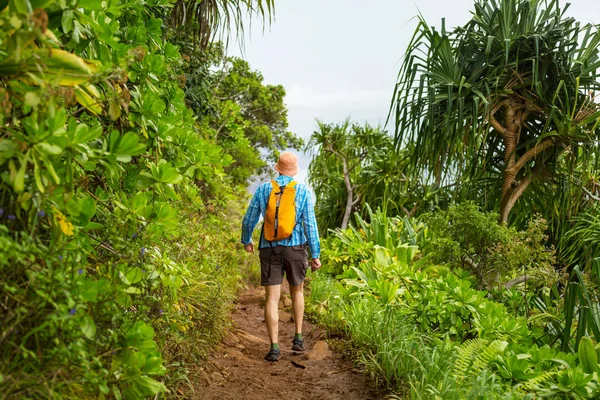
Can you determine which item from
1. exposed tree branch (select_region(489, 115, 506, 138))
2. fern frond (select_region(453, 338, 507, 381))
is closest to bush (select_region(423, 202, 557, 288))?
exposed tree branch (select_region(489, 115, 506, 138))

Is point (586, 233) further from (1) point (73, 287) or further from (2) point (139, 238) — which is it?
(1) point (73, 287)

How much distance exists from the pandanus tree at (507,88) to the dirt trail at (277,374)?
2.72 metres

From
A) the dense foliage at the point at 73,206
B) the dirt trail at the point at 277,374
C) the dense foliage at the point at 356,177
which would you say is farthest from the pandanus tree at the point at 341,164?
the dense foliage at the point at 73,206

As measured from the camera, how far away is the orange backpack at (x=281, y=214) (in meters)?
4.00

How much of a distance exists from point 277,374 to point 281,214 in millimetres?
1118

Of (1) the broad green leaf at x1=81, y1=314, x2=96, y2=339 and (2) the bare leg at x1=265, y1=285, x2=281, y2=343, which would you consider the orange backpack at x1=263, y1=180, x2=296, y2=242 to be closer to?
(2) the bare leg at x1=265, y1=285, x2=281, y2=343

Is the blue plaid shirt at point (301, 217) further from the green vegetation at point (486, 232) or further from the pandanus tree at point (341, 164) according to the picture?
the pandanus tree at point (341, 164)

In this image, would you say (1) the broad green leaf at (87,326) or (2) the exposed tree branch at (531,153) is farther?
(2) the exposed tree branch at (531,153)

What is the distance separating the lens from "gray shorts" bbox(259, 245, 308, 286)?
407 cm

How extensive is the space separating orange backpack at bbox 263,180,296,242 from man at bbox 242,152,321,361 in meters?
0.06

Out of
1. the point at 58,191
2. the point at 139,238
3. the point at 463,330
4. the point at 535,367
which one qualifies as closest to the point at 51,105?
the point at 58,191

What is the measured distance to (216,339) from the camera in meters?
3.92

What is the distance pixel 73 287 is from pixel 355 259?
5749 millimetres

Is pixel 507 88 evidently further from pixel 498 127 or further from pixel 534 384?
pixel 534 384
